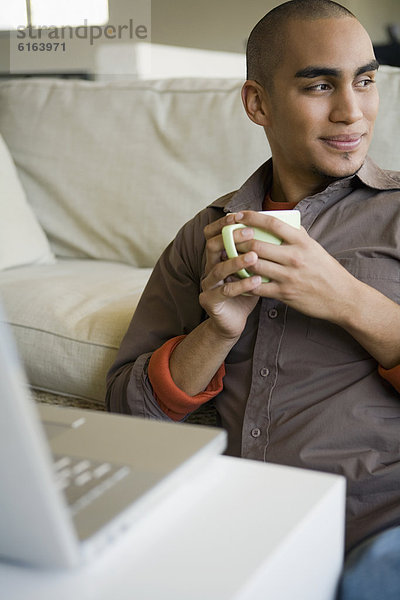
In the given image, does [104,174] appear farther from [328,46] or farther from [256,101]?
[328,46]

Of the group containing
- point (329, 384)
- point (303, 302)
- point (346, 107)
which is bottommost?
point (329, 384)

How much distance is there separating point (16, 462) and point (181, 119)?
1628 mm

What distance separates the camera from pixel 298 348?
1.02 metres

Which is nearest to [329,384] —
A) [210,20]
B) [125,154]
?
[125,154]

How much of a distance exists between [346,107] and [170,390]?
483 millimetres

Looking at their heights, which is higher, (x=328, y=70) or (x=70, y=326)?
(x=328, y=70)

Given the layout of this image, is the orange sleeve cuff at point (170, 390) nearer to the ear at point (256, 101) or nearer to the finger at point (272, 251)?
the finger at point (272, 251)

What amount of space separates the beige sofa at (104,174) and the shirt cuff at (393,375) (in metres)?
0.71

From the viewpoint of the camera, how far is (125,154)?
6.50ft

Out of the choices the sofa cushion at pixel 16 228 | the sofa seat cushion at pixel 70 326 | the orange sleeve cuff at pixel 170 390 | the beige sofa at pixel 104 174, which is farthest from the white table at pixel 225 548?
the sofa cushion at pixel 16 228

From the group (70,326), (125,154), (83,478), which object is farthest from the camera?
(125,154)

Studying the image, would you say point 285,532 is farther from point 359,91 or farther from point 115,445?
point 359,91

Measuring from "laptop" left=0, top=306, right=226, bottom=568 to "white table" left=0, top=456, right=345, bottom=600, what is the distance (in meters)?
0.02

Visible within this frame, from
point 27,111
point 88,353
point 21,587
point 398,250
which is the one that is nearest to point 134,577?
point 21,587
